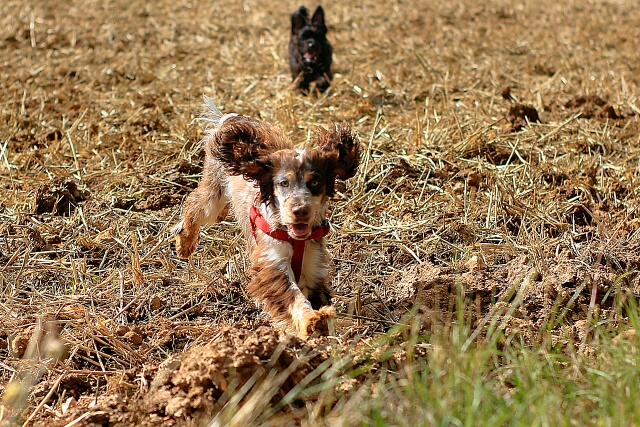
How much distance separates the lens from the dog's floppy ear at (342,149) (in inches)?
184

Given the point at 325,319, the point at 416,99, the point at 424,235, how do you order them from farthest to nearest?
1. the point at 416,99
2. the point at 424,235
3. the point at 325,319

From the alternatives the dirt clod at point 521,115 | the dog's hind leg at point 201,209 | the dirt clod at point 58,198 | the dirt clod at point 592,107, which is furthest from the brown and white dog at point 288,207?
the dirt clod at point 592,107

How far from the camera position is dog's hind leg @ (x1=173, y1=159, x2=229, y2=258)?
542cm

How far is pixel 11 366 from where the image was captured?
13.7 ft

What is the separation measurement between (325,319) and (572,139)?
383 cm

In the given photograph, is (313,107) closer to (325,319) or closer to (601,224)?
(601,224)

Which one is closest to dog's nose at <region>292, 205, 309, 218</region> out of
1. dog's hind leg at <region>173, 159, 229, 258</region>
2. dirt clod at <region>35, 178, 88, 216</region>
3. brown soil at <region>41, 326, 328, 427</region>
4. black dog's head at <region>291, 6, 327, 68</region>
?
brown soil at <region>41, 326, 328, 427</region>

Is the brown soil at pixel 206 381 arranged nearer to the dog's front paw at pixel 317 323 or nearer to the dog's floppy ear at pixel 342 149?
the dog's front paw at pixel 317 323

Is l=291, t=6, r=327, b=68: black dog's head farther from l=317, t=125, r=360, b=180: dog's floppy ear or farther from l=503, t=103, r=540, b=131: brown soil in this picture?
l=317, t=125, r=360, b=180: dog's floppy ear

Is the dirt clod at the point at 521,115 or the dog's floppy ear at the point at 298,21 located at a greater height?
the dog's floppy ear at the point at 298,21

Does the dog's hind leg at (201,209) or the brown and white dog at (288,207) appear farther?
the dog's hind leg at (201,209)

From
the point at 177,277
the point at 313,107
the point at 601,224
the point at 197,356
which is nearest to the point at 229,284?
the point at 177,277

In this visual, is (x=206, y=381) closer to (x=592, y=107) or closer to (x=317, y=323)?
(x=317, y=323)

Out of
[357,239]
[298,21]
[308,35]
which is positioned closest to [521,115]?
[357,239]
